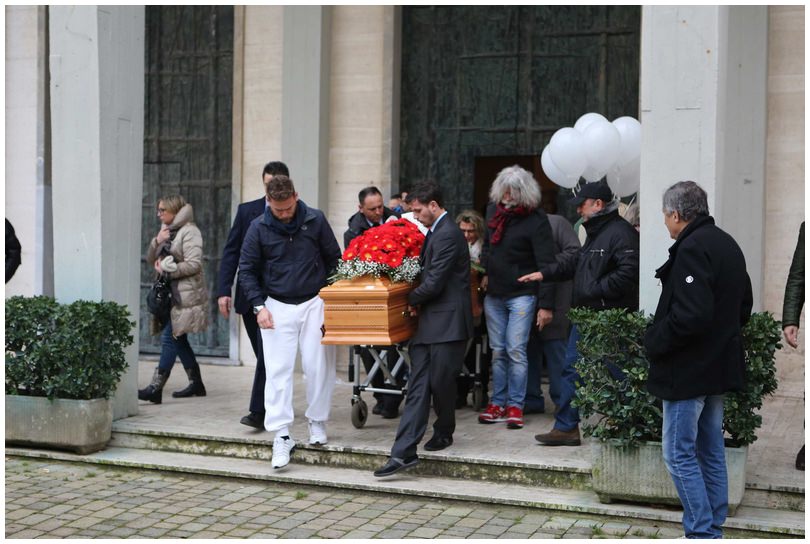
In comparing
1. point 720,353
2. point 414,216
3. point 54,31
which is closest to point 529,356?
point 414,216

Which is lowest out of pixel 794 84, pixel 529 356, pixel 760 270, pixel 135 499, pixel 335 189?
pixel 135 499

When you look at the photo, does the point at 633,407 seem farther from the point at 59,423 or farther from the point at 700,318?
the point at 59,423

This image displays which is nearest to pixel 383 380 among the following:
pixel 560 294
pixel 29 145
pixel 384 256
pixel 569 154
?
pixel 560 294

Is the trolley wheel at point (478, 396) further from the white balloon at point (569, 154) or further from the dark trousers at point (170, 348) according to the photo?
the dark trousers at point (170, 348)

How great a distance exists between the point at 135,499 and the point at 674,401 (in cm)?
351

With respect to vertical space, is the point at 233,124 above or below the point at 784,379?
above

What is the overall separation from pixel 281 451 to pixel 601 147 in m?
3.45

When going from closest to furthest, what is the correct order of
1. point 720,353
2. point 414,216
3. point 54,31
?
point 720,353
point 414,216
point 54,31

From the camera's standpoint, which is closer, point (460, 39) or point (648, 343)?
point (648, 343)

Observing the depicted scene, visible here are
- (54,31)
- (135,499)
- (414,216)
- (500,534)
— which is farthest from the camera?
(54,31)

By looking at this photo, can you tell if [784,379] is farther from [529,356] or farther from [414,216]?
[414,216]

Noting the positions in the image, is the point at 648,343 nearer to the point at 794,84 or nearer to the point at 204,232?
the point at 794,84

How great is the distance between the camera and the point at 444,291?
7.58 metres

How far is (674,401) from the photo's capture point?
229 inches
